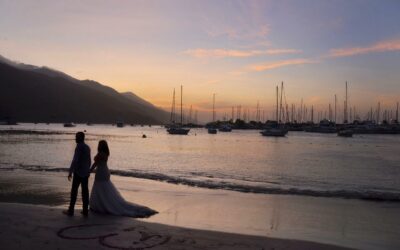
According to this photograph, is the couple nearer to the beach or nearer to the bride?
the bride

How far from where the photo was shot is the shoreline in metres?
9.03

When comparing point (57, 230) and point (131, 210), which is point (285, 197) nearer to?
point (131, 210)

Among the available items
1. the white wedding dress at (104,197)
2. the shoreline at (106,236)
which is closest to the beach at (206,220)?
the shoreline at (106,236)

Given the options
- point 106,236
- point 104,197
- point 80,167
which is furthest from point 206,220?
point 106,236

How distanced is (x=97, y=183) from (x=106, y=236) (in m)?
2.79

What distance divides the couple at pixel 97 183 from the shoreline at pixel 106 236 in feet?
1.24

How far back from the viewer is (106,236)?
31.7 feet

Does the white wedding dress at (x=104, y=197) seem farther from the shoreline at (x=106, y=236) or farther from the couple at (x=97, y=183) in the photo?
the shoreline at (x=106, y=236)

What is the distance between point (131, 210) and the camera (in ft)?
41.1

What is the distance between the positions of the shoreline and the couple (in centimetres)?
38

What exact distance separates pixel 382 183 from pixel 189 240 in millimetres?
23849

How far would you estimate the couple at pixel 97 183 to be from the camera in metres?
→ 11.9

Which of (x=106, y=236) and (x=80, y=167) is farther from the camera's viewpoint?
(x=80, y=167)

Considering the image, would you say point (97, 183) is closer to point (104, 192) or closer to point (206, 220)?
point (104, 192)
